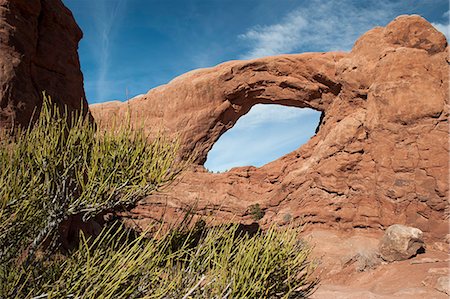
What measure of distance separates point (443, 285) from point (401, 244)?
161 inches

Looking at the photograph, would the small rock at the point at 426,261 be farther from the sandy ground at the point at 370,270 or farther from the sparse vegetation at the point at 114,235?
the sparse vegetation at the point at 114,235

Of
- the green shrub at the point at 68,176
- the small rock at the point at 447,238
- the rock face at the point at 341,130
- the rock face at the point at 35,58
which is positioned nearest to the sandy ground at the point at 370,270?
the small rock at the point at 447,238

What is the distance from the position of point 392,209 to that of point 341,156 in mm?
4256

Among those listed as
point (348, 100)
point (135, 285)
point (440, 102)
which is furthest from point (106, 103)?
point (135, 285)

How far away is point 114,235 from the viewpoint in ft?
16.1

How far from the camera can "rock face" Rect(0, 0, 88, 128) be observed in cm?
1000

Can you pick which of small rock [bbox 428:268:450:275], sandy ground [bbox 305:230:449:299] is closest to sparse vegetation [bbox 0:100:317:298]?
sandy ground [bbox 305:230:449:299]

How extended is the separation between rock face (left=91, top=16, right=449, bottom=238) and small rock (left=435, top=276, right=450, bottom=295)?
567 centimetres

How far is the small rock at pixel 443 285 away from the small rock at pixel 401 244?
3.39 m

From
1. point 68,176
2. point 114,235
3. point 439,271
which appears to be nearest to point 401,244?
point 439,271

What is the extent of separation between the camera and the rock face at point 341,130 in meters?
18.0

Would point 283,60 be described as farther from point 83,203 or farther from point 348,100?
point 83,203

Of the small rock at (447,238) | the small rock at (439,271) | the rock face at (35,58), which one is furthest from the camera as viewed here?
the small rock at (447,238)

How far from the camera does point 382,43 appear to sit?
68.9ft
